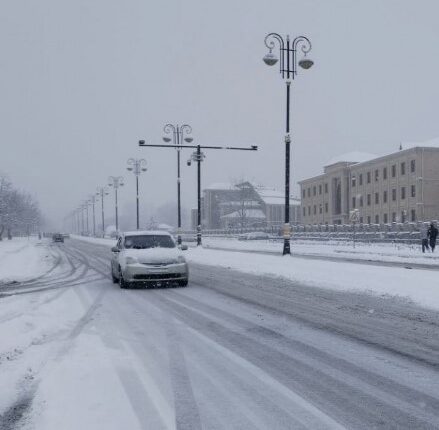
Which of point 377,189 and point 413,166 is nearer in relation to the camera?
point 413,166

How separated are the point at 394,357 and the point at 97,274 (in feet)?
47.8

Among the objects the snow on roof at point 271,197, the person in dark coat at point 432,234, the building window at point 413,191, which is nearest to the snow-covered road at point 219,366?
the person in dark coat at point 432,234

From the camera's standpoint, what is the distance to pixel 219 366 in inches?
223

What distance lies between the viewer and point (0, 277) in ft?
56.9

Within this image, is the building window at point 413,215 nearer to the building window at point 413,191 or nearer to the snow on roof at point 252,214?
the building window at point 413,191

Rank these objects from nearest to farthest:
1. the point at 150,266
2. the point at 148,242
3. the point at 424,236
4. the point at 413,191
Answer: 1. the point at 150,266
2. the point at 148,242
3. the point at 424,236
4. the point at 413,191

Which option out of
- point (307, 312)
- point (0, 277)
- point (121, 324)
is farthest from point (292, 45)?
point (121, 324)

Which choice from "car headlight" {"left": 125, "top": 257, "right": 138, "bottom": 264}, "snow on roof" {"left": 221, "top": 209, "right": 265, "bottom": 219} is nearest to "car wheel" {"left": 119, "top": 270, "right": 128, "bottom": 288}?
"car headlight" {"left": 125, "top": 257, "right": 138, "bottom": 264}

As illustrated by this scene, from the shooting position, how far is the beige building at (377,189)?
66.9 metres

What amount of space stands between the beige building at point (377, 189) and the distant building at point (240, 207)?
15.2m

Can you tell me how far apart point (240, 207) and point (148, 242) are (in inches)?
4183

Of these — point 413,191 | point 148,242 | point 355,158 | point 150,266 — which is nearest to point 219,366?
point 150,266

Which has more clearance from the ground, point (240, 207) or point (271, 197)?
point (271, 197)

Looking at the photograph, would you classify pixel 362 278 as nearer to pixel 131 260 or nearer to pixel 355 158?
pixel 131 260
